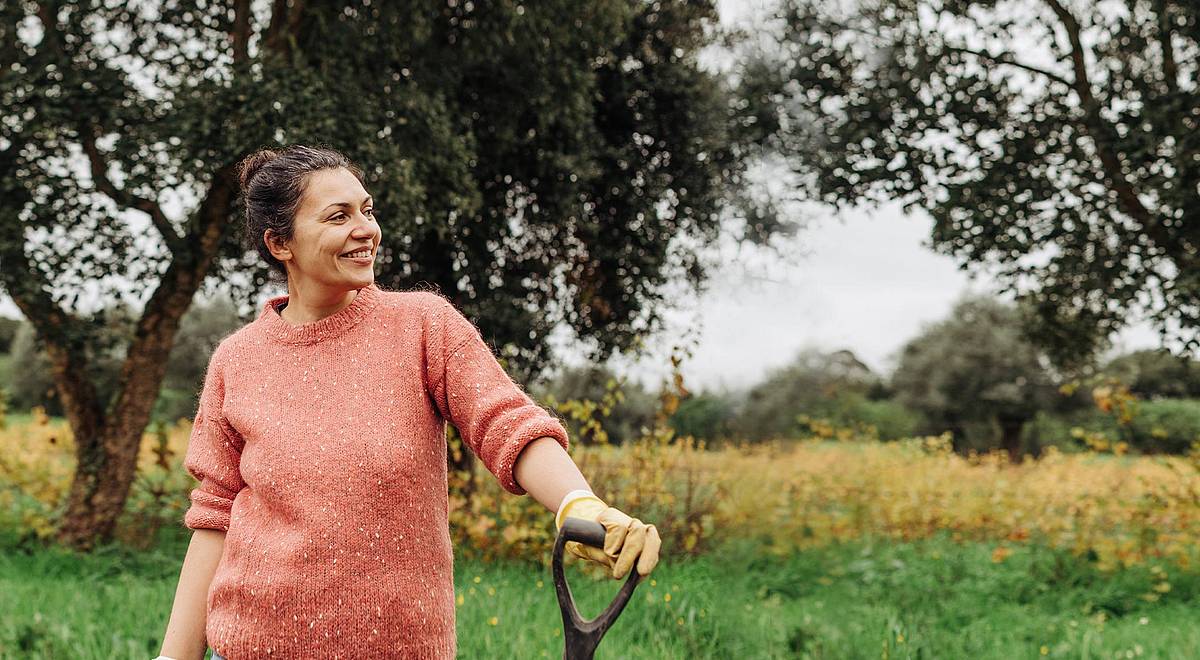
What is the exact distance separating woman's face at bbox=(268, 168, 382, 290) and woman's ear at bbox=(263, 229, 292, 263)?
0.02m

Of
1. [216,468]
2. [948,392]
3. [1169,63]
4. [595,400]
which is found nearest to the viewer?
[216,468]

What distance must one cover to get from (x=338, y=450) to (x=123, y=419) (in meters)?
6.65

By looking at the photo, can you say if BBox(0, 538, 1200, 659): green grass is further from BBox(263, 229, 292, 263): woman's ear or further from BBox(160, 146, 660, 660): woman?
BBox(263, 229, 292, 263): woman's ear

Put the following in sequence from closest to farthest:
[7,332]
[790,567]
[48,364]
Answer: [790,567] → [48,364] → [7,332]

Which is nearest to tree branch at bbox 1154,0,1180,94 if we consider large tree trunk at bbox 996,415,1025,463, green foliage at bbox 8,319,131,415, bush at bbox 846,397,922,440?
green foliage at bbox 8,319,131,415

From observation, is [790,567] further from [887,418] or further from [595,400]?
[887,418]

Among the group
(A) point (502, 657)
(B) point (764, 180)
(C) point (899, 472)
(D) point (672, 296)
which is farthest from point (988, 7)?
(A) point (502, 657)

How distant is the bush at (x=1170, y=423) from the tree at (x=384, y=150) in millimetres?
12876

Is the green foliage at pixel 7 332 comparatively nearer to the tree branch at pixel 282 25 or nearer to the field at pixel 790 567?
the field at pixel 790 567

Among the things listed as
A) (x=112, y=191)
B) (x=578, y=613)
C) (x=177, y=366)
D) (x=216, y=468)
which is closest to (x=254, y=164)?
(x=216, y=468)

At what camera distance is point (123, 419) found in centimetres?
764

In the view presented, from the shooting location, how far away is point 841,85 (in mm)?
8375

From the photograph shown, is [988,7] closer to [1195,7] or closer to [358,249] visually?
[1195,7]

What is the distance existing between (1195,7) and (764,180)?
4018 mm
